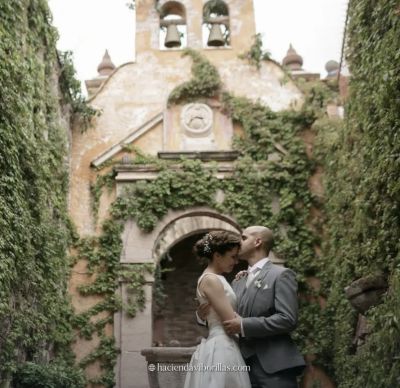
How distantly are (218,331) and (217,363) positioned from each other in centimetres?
21

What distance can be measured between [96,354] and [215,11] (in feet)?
21.0

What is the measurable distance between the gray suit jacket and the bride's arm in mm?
107

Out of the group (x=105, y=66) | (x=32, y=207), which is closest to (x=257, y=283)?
(x=32, y=207)

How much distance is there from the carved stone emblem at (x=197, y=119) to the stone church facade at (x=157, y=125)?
2 centimetres

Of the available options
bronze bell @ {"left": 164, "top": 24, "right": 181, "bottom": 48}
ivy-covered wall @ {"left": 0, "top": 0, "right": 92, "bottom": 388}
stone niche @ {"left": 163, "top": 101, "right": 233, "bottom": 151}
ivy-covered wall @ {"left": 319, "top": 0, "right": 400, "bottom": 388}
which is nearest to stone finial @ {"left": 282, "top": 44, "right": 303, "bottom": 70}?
bronze bell @ {"left": 164, "top": 24, "right": 181, "bottom": 48}

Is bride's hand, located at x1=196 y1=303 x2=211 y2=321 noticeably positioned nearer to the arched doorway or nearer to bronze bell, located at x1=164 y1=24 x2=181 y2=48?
the arched doorway

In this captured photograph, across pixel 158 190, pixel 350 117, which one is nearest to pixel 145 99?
pixel 158 190

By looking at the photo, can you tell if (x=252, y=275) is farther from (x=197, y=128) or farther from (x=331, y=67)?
(x=331, y=67)

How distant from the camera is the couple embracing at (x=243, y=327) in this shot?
3578mm

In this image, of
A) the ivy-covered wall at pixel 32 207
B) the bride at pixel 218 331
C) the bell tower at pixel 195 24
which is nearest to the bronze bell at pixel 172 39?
the bell tower at pixel 195 24

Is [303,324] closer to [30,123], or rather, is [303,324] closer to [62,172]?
[62,172]

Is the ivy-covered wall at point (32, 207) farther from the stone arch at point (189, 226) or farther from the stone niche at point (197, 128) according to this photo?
the stone niche at point (197, 128)

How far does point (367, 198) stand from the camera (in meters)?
6.79

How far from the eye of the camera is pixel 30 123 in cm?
724
